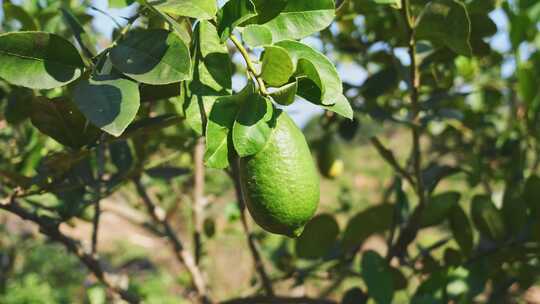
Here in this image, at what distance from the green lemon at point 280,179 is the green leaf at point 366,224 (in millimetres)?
572

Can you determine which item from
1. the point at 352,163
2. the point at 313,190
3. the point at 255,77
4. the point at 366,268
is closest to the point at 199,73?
the point at 255,77

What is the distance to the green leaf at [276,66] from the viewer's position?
0.51 m

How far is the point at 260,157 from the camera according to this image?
1.93 feet

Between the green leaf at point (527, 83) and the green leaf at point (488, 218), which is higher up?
the green leaf at point (527, 83)

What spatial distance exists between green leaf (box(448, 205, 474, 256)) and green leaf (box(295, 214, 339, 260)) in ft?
0.73

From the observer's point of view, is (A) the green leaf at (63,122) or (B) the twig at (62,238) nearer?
(A) the green leaf at (63,122)

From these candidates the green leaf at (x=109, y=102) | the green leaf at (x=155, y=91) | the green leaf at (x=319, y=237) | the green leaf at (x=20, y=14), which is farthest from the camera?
the green leaf at (x=319, y=237)

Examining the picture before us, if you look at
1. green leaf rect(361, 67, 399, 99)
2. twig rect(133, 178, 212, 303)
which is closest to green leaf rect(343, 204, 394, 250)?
green leaf rect(361, 67, 399, 99)

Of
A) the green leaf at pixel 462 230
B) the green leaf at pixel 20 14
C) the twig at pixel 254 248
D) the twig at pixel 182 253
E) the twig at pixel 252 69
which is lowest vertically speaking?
the twig at pixel 182 253

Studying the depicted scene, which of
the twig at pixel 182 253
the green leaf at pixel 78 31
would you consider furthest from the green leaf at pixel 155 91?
the twig at pixel 182 253

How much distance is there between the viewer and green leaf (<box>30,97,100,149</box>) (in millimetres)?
662

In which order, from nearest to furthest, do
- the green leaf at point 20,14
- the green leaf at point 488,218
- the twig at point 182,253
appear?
the green leaf at point 20,14 → the green leaf at point 488,218 → the twig at point 182,253

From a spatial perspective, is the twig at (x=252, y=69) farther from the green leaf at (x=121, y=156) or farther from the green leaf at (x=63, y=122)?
the green leaf at (x=121, y=156)

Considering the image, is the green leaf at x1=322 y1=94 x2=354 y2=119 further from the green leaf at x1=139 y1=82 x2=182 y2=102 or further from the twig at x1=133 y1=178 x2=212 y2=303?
the twig at x1=133 y1=178 x2=212 y2=303
